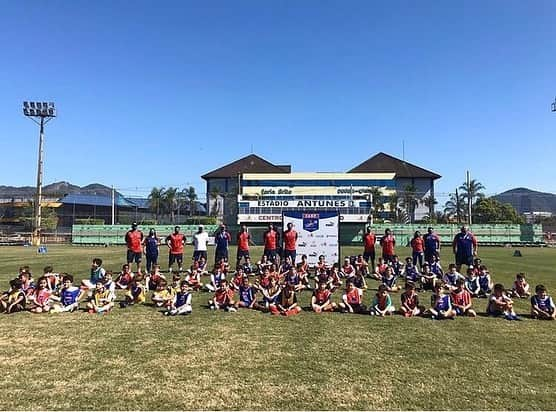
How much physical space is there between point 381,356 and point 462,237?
10.4 meters

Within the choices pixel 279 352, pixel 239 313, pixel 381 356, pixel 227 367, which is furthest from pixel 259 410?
pixel 239 313

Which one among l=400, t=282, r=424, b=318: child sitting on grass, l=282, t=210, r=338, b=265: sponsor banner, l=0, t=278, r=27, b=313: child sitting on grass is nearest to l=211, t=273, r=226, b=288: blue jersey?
l=0, t=278, r=27, b=313: child sitting on grass

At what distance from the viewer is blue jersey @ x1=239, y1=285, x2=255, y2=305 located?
11.8 m

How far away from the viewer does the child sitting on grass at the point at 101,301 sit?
10.8 m

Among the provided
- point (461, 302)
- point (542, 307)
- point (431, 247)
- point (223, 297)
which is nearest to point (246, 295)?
point (223, 297)

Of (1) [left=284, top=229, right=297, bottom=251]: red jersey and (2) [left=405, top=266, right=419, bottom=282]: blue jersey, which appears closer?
(2) [left=405, top=266, right=419, bottom=282]: blue jersey

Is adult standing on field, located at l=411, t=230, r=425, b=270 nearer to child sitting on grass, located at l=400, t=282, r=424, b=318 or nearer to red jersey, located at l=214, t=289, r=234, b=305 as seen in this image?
child sitting on grass, located at l=400, t=282, r=424, b=318

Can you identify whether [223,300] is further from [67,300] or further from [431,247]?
[431,247]

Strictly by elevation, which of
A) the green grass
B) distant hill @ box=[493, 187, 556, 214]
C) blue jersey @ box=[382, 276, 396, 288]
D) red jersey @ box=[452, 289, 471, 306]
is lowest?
the green grass

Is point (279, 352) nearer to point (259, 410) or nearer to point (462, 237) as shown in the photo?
point (259, 410)

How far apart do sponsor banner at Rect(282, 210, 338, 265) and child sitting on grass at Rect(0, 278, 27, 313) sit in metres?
10.5

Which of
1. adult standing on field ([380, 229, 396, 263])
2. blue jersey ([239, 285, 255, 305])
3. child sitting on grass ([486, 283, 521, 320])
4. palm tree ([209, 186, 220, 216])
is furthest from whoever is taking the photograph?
palm tree ([209, 186, 220, 216])

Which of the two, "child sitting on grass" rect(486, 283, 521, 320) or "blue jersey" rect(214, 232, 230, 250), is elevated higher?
"blue jersey" rect(214, 232, 230, 250)

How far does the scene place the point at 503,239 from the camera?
172 ft
